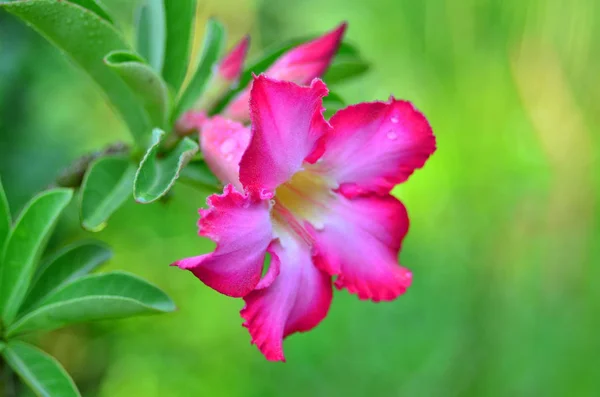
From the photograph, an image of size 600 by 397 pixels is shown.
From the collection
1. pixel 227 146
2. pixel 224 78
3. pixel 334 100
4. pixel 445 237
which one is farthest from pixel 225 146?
pixel 445 237

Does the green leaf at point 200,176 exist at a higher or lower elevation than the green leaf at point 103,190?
higher

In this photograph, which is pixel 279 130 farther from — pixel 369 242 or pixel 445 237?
pixel 445 237

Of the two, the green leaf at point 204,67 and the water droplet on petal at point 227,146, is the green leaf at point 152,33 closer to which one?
the green leaf at point 204,67

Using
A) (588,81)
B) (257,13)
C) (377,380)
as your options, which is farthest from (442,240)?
(257,13)

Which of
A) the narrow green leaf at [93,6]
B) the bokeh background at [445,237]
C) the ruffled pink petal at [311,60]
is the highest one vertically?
the ruffled pink petal at [311,60]

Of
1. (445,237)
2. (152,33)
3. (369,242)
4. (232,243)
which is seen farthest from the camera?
(445,237)

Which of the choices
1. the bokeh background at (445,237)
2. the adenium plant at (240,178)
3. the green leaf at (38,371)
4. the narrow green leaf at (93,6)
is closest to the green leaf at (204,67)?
the adenium plant at (240,178)

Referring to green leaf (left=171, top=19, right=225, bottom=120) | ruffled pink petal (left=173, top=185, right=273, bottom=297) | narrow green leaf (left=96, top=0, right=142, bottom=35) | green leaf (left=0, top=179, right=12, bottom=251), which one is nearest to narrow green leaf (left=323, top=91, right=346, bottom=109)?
green leaf (left=171, top=19, right=225, bottom=120)
